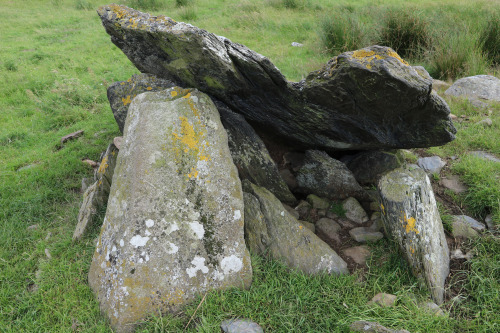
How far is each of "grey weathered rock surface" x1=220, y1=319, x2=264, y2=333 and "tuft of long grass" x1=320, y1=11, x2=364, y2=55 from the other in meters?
9.11

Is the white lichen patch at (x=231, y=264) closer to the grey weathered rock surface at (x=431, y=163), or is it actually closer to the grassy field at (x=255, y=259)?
the grassy field at (x=255, y=259)

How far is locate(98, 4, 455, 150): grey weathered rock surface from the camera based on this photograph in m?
3.68

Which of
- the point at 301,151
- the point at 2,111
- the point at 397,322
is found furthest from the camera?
the point at 2,111

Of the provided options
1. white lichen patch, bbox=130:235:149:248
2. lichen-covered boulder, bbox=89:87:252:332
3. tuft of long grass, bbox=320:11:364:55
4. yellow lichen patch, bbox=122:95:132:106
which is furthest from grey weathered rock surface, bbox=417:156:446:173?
tuft of long grass, bbox=320:11:364:55

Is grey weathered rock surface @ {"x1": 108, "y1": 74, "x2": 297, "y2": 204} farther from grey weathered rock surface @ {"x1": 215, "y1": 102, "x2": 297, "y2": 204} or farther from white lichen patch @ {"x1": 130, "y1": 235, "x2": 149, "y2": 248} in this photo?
white lichen patch @ {"x1": 130, "y1": 235, "x2": 149, "y2": 248}

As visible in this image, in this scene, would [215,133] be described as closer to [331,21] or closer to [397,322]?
[397,322]

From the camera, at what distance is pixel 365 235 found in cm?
409

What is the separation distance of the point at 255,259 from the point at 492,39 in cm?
988

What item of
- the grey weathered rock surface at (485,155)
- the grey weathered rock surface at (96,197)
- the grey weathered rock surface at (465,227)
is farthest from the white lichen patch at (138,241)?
the grey weathered rock surface at (485,155)

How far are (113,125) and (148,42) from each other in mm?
3416

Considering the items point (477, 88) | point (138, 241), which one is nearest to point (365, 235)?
point (138, 241)

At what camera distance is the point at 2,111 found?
8.32 meters

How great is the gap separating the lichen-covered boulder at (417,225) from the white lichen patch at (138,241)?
2470 millimetres

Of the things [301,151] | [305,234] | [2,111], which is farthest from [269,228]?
[2,111]
